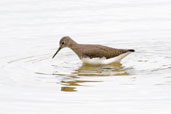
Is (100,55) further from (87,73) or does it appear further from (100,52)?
(87,73)

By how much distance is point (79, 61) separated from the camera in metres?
17.9

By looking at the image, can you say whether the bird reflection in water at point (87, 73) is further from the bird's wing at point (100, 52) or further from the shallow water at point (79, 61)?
the bird's wing at point (100, 52)

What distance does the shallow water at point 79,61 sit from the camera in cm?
1293

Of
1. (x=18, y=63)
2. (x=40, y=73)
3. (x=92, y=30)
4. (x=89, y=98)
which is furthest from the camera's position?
(x=92, y=30)

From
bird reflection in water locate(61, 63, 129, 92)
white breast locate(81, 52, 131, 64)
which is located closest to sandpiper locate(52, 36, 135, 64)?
white breast locate(81, 52, 131, 64)

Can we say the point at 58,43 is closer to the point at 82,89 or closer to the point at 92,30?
the point at 92,30

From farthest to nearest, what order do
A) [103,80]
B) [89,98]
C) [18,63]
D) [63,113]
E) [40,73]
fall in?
1. [18,63]
2. [40,73]
3. [103,80]
4. [89,98]
5. [63,113]

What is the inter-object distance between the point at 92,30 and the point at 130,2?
442 cm

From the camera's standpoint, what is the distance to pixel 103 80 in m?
14.9

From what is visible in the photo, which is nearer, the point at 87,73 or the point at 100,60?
the point at 87,73

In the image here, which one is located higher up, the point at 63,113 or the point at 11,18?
the point at 11,18

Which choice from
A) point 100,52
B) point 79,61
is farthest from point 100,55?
point 79,61

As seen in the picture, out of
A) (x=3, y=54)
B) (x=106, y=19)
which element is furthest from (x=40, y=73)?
(x=106, y=19)

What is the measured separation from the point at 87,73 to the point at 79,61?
1947 millimetres
